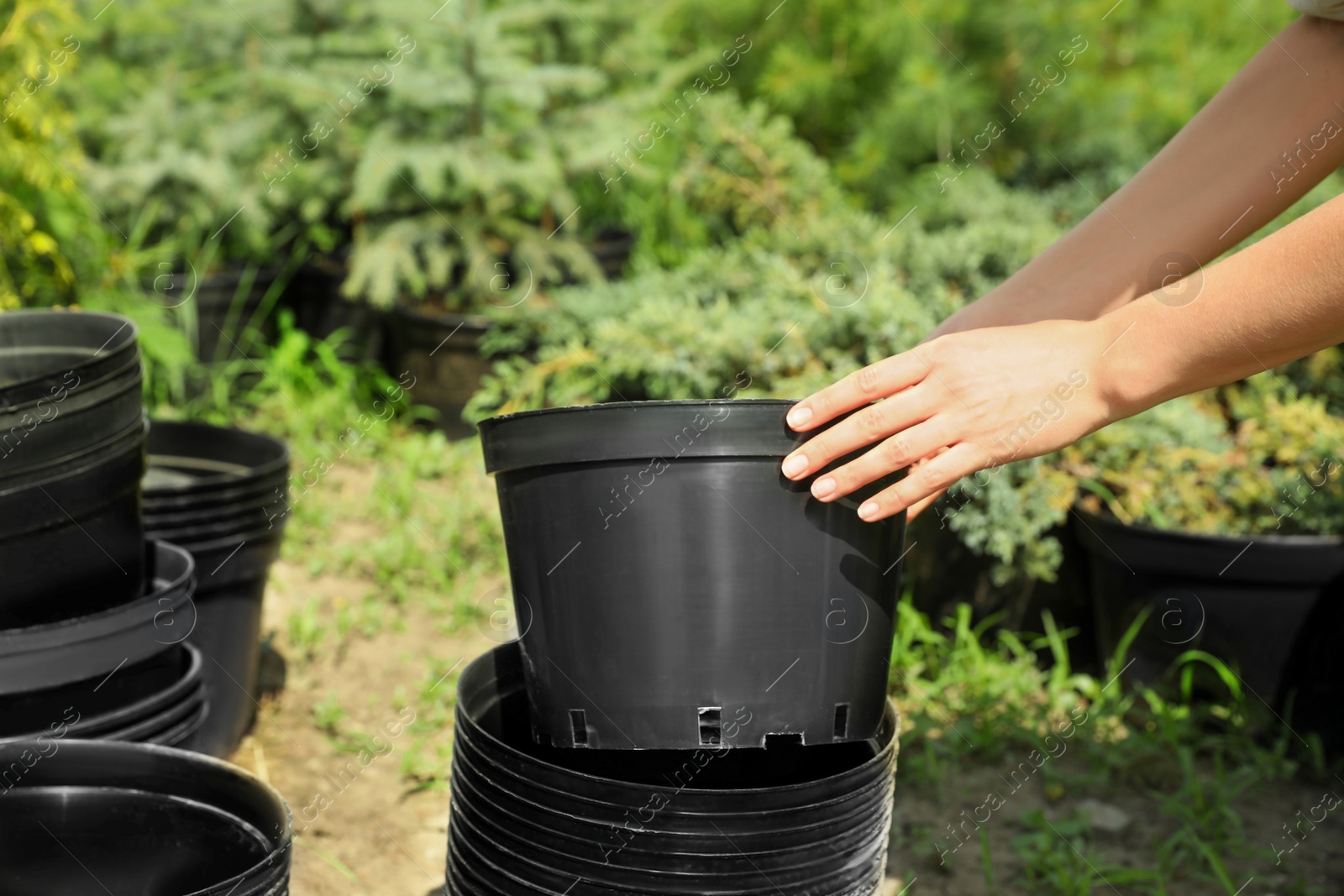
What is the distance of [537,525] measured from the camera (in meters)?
1.45

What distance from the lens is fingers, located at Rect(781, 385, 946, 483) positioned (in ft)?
4.38

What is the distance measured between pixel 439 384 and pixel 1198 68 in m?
3.76

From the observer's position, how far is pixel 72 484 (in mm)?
1795

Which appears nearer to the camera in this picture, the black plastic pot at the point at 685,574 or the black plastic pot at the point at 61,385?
the black plastic pot at the point at 685,574

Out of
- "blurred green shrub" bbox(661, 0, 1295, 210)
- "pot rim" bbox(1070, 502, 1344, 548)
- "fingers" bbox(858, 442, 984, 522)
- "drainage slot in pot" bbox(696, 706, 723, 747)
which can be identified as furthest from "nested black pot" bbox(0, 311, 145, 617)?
"blurred green shrub" bbox(661, 0, 1295, 210)

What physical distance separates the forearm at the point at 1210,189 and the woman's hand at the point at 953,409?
299 mm

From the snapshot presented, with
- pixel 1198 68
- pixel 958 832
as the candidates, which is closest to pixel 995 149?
pixel 1198 68

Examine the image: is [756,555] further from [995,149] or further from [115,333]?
[995,149]

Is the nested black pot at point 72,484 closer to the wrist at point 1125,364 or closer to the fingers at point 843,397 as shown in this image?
the fingers at point 843,397

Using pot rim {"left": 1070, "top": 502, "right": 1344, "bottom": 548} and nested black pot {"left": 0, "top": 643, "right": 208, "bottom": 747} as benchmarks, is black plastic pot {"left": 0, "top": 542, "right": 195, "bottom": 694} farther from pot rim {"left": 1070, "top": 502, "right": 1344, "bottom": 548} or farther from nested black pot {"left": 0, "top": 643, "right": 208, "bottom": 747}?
pot rim {"left": 1070, "top": 502, "right": 1344, "bottom": 548}

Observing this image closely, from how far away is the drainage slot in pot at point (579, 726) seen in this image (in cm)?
145

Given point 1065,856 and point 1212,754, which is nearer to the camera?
point 1065,856

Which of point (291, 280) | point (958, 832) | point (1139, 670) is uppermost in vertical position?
point (291, 280)

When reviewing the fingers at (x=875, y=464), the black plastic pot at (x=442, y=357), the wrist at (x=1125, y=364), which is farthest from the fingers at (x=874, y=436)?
the black plastic pot at (x=442, y=357)
